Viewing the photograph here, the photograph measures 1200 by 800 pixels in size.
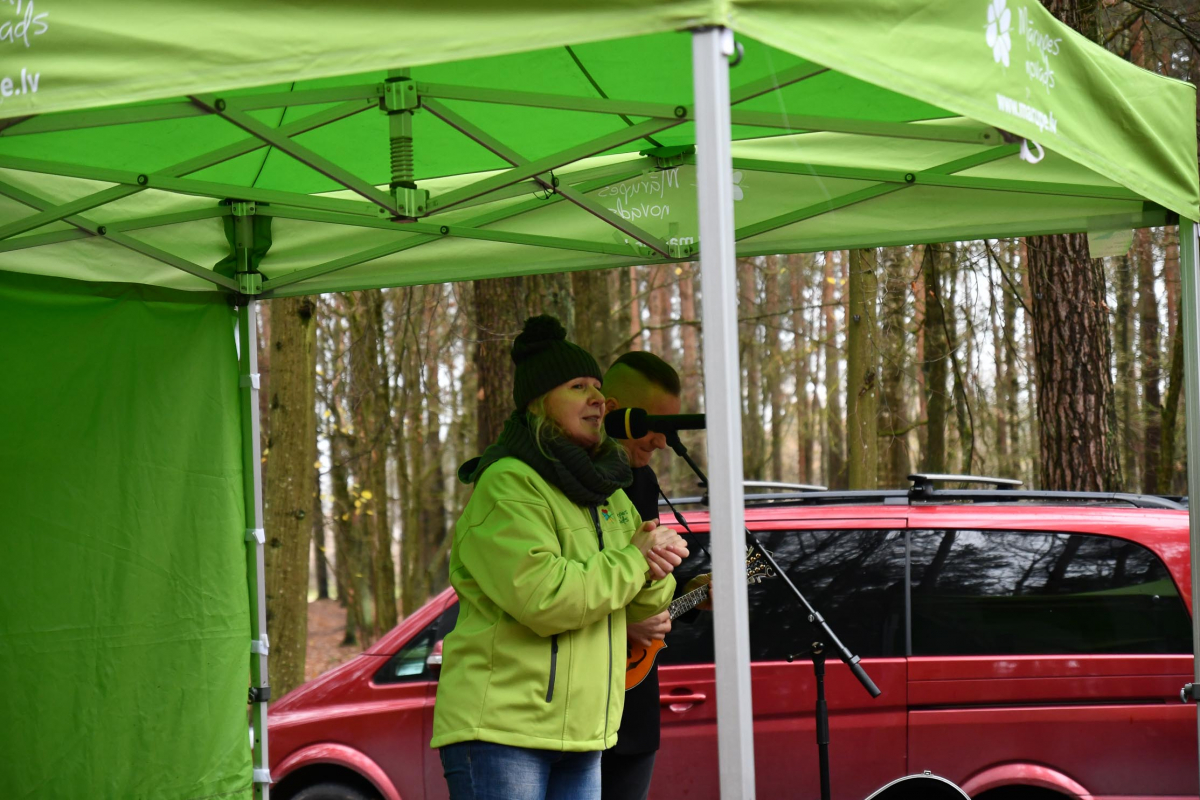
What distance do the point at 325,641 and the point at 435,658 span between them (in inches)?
889

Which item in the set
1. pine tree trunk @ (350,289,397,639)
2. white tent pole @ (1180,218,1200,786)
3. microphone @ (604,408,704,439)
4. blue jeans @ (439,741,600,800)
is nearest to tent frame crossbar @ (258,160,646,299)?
microphone @ (604,408,704,439)

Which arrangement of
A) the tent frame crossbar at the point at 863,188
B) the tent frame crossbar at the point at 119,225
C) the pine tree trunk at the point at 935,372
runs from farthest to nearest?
the pine tree trunk at the point at 935,372 → the tent frame crossbar at the point at 119,225 → the tent frame crossbar at the point at 863,188

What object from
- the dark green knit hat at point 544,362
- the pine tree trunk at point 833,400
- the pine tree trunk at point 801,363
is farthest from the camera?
the pine tree trunk at point 833,400

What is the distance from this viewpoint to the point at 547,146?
4629mm

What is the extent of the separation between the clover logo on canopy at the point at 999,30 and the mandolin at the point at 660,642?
155 centimetres

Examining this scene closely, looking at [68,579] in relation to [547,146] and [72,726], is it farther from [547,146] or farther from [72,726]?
[547,146]

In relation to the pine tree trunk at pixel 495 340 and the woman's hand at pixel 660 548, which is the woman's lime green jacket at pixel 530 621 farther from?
the pine tree trunk at pixel 495 340

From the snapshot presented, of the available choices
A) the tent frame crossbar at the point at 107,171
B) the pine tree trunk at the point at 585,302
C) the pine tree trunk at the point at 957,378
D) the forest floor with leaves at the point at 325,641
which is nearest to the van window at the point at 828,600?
the tent frame crossbar at the point at 107,171

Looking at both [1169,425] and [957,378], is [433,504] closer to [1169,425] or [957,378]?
[1169,425]

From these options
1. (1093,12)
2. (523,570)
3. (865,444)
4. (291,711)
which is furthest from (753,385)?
(523,570)

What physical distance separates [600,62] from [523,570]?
195cm

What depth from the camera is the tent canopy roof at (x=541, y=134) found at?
2.18 metres

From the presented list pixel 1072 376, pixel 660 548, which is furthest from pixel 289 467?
pixel 660 548

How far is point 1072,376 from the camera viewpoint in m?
6.98
